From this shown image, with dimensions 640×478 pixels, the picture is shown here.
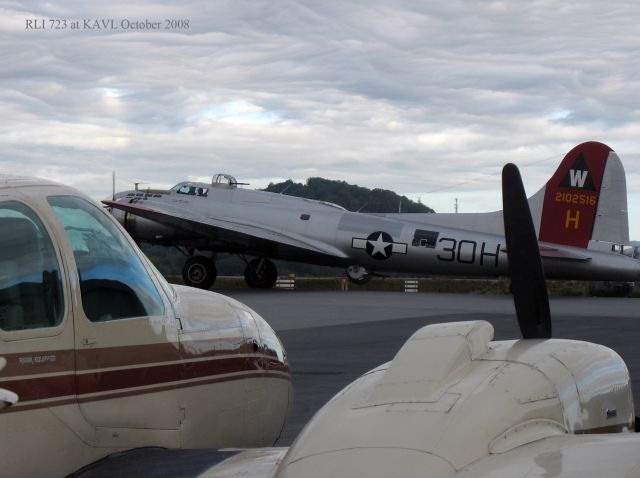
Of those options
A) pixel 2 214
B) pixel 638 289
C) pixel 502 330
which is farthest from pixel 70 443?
pixel 638 289

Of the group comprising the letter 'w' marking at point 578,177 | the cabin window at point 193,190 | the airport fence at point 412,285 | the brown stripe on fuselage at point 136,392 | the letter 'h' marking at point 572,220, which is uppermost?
the letter 'w' marking at point 578,177

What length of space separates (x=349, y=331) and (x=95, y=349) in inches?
562

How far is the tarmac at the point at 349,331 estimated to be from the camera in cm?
370

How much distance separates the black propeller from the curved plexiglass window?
155 centimetres

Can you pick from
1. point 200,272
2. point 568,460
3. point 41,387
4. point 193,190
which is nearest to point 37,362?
point 41,387

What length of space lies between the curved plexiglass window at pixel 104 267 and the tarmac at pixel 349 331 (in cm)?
61

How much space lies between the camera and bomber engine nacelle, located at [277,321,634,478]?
2449 mm

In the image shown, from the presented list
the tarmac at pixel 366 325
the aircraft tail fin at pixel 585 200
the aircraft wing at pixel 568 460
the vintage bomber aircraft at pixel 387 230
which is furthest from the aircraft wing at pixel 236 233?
the aircraft wing at pixel 568 460

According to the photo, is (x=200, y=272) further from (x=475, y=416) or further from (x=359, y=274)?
(x=475, y=416)

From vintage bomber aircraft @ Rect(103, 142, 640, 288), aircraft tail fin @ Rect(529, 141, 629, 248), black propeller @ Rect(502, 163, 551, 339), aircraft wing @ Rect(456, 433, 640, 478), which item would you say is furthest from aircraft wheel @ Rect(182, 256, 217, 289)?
aircraft wing @ Rect(456, 433, 640, 478)

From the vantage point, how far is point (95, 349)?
3.74 metres

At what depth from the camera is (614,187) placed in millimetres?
28969

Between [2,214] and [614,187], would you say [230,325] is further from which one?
[614,187]

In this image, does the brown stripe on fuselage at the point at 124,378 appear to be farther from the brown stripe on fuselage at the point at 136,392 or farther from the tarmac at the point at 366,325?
the tarmac at the point at 366,325
